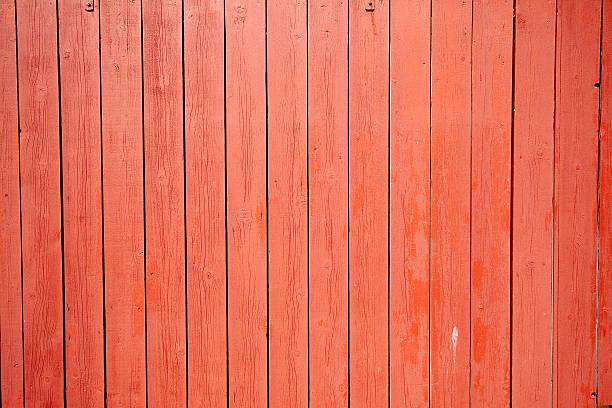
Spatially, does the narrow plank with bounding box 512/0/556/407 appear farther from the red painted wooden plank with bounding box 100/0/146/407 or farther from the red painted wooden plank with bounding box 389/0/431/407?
the red painted wooden plank with bounding box 100/0/146/407

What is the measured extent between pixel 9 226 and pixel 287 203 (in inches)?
32.7

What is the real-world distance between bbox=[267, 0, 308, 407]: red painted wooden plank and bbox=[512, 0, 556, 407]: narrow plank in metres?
0.65

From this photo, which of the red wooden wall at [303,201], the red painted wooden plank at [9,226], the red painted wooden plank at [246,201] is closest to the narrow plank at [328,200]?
the red wooden wall at [303,201]

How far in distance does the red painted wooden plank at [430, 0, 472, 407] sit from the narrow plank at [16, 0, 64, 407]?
1.13 meters

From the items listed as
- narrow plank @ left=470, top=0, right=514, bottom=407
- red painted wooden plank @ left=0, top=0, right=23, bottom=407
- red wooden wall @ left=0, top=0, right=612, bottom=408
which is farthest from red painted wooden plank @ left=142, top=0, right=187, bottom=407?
narrow plank @ left=470, top=0, right=514, bottom=407

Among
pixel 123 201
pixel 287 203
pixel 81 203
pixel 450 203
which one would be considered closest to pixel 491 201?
pixel 450 203

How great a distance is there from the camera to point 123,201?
5.96 ft

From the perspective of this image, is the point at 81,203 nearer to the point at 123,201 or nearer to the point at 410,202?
the point at 123,201

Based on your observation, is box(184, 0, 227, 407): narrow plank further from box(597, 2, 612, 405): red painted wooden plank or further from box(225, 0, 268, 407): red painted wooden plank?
box(597, 2, 612, 405): red painted wooden plank

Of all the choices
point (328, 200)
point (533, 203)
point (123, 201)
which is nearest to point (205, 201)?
point (123, 201)

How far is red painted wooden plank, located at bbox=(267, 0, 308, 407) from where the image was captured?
1.80m

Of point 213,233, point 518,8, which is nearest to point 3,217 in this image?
point 213,233

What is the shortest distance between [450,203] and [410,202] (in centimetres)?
12

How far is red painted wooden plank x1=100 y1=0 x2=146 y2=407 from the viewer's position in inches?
70.8
